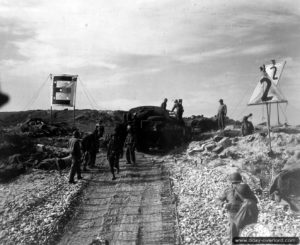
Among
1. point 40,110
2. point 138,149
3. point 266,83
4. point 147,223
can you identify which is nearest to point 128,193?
point 147,223

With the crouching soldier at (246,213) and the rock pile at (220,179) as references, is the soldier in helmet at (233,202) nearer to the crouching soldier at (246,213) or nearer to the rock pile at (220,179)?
the crouching soldier at (246,213)

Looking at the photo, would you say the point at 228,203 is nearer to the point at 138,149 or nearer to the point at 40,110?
the point at 138,149

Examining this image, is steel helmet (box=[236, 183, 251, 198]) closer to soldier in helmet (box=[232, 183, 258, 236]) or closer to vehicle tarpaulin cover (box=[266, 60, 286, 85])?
soldier in helmet (box=[232, 183, 258, 236])

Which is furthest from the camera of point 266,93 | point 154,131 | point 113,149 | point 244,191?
point 154,131

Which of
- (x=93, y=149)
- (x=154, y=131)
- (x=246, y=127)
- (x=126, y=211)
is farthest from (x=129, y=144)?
(x=126, y=211)

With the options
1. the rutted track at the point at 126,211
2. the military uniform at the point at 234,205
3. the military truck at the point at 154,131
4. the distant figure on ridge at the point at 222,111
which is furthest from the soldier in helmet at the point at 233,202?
the distant figure on ridge at the point at 222,111

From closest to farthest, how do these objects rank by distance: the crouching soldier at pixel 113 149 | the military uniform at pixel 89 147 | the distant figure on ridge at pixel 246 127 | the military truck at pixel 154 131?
the crouching soldier at pixel 113 149 → the military uniform at pixel 89 147 → the distant figure on ridge at pixel 246 127 → the military truck at pixel 154 131

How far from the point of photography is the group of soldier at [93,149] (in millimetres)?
13797

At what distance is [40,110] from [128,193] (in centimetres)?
2707

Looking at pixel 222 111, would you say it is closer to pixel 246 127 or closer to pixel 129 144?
pixel 246 127

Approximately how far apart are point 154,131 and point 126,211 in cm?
884

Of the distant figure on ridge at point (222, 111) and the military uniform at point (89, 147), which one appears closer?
the military uniform at point (89, 147)

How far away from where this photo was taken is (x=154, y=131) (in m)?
19.6

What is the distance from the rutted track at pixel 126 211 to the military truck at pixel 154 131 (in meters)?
4.41
